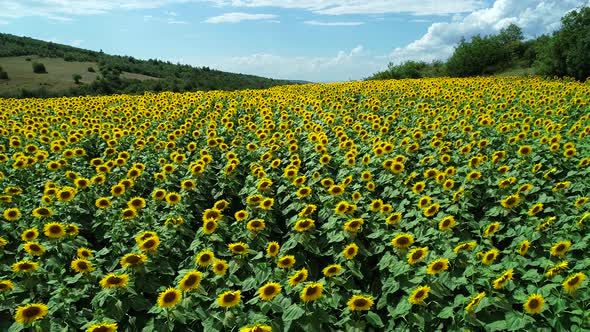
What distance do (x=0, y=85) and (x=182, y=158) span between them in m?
39.6

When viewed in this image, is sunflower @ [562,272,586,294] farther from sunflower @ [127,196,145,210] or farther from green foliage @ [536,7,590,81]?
green foliage @ [536,7,590,81]

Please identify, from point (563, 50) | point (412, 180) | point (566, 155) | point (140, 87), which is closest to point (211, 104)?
point (412, 180)

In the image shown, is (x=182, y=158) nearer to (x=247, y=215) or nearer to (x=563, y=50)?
(x=247, y=215)

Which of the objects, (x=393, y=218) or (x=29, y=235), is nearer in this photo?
(x=29, y=235)

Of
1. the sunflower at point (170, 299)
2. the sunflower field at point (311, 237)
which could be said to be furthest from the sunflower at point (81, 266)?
the sunflower at point (170, 299)

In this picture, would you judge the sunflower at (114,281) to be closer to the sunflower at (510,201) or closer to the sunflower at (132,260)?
the sunflower at (132,260)

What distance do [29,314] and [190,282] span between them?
1.37 m

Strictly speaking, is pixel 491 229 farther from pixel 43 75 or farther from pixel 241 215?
pixel 43 75

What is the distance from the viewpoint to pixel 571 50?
87.2ft

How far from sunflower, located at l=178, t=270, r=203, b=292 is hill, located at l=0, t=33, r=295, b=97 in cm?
2701

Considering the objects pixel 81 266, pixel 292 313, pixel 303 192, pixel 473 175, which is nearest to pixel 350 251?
pixel 292 313

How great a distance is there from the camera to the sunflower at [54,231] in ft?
15.3

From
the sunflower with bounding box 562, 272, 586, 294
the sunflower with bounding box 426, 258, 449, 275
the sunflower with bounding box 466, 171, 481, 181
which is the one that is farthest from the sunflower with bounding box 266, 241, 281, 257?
the sunflower with bounding box 466, 171, 481, 181

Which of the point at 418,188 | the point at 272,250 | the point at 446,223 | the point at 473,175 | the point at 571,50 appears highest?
the point at 571,50
